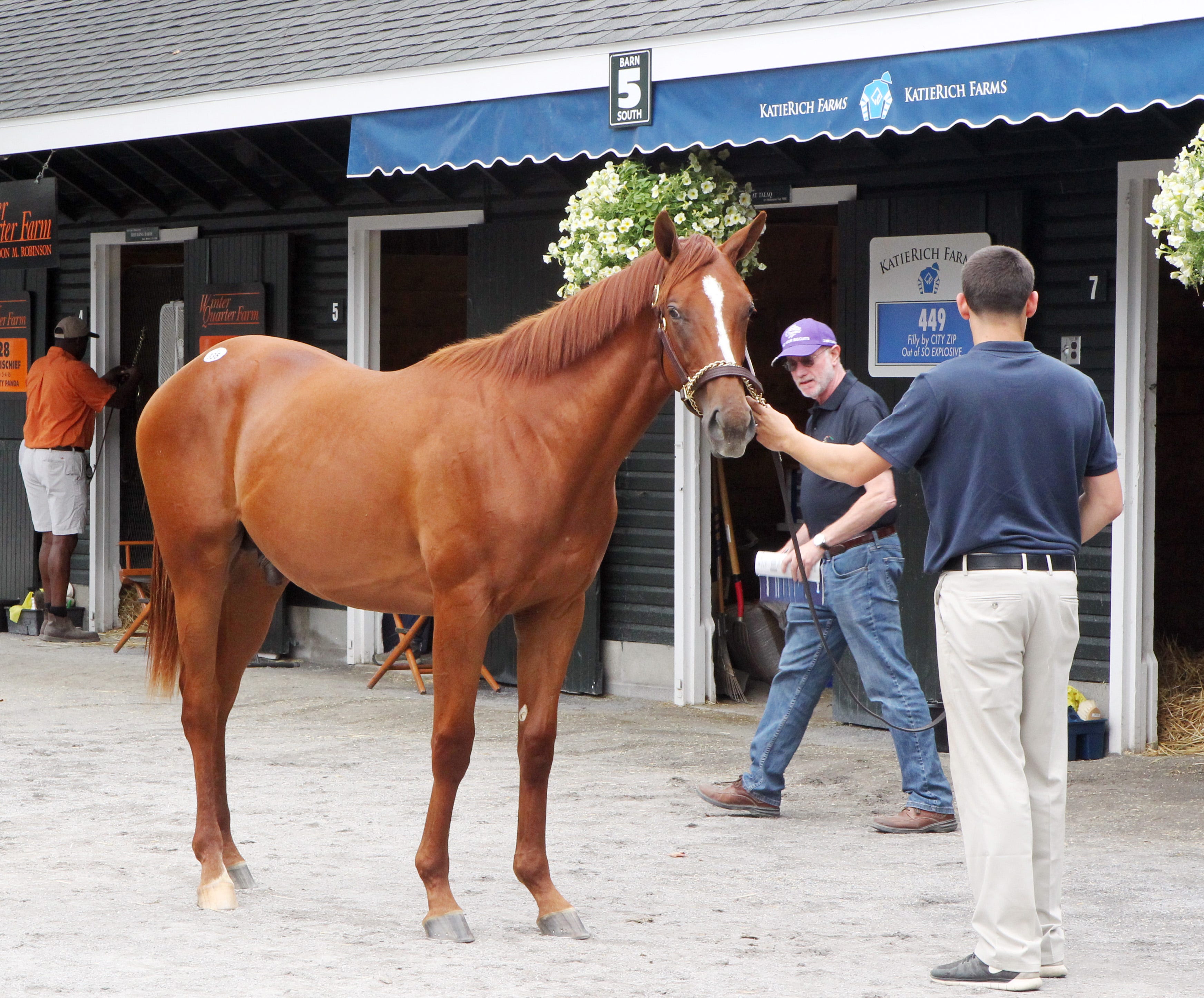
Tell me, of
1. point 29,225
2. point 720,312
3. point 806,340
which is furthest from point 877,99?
point 29,225

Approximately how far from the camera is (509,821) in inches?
236

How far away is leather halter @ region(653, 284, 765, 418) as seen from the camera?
160 inches

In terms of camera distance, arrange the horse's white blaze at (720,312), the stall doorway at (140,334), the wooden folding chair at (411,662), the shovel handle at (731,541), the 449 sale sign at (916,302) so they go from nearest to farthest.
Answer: the horse's white blaze at (720,312) → the 449 sale sign at (916,302) → the wooden folding chair at (411,662) → the shovel handle at (731,541) → the stall doorway at (140,334)

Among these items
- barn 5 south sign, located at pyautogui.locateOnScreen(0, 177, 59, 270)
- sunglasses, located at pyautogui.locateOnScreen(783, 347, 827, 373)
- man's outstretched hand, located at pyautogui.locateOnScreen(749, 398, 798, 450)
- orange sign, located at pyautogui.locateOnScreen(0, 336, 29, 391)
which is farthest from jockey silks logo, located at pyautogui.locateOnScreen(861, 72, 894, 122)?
orange sign, located at pyautogui.locateOnScreen(0, 336, 29, 391)

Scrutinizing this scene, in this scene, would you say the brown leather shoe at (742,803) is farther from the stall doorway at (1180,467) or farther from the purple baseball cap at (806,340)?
the stall doorway at (1180,467)

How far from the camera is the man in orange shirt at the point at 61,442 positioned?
10883mm

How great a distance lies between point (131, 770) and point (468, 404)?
315 centimetres

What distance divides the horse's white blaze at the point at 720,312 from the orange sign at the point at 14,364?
8.56 meters

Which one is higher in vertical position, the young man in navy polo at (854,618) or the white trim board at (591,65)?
the white trim board at (591,65)

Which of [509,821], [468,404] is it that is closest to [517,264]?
[509,821]

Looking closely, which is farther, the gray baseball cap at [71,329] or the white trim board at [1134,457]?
the gray baseball cap at [71,329]

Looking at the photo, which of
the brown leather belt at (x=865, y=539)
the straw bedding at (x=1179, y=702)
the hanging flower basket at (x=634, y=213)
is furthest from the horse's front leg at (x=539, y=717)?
the straw bedding at (x=1179, y=702)

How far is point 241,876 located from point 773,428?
226cm

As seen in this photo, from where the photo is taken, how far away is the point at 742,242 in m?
4.41
